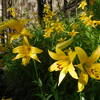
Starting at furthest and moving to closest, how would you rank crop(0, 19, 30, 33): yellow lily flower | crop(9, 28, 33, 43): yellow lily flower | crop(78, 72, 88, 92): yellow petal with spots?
crop(9, 28, 33, 43): yellow lily flower → crop(0, 19, 30, 33): yellow lily flower → crop(78, 72, 88, 92): yellow petal with spots

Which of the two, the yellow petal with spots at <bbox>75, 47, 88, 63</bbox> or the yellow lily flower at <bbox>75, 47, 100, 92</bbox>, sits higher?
the yellow petal with spots at <bbox>75, 47, 88, 63</bbox>

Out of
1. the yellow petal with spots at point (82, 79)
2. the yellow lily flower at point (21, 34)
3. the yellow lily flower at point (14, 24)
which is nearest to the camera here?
the yellow petal with spots at point (82, 79)

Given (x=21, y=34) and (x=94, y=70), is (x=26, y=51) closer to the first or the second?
(x=21, y=34)

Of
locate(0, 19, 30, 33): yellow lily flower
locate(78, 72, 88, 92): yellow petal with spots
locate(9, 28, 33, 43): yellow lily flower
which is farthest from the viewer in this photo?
locate(9, 28, 33, 43): yellow lily flower

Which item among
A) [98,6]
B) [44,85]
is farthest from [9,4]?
[44,85]

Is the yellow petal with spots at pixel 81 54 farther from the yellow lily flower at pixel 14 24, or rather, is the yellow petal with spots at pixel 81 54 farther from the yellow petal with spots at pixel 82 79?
the yellow lily flower at pixel 14 24

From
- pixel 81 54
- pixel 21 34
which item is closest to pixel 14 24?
pixel 21 34

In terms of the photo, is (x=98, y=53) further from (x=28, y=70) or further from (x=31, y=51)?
(x=28, y=70)

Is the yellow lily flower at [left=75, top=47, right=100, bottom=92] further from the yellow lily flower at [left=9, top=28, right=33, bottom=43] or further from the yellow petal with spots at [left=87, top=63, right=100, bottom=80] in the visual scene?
the yellow lily flower at [left=9, top=28, right=33, bottom=43]

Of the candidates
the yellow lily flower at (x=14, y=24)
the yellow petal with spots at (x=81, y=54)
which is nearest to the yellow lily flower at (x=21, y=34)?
the yellow lily flower at (x=14, y=24)

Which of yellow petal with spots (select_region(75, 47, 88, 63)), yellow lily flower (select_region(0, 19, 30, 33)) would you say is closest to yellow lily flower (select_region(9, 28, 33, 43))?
yellow lily flower (select_region(0, 19, 30, 33))

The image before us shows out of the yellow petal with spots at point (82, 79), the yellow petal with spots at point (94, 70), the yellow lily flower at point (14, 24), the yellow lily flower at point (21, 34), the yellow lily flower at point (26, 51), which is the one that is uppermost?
the yellow lily flower at point (14, 24)
